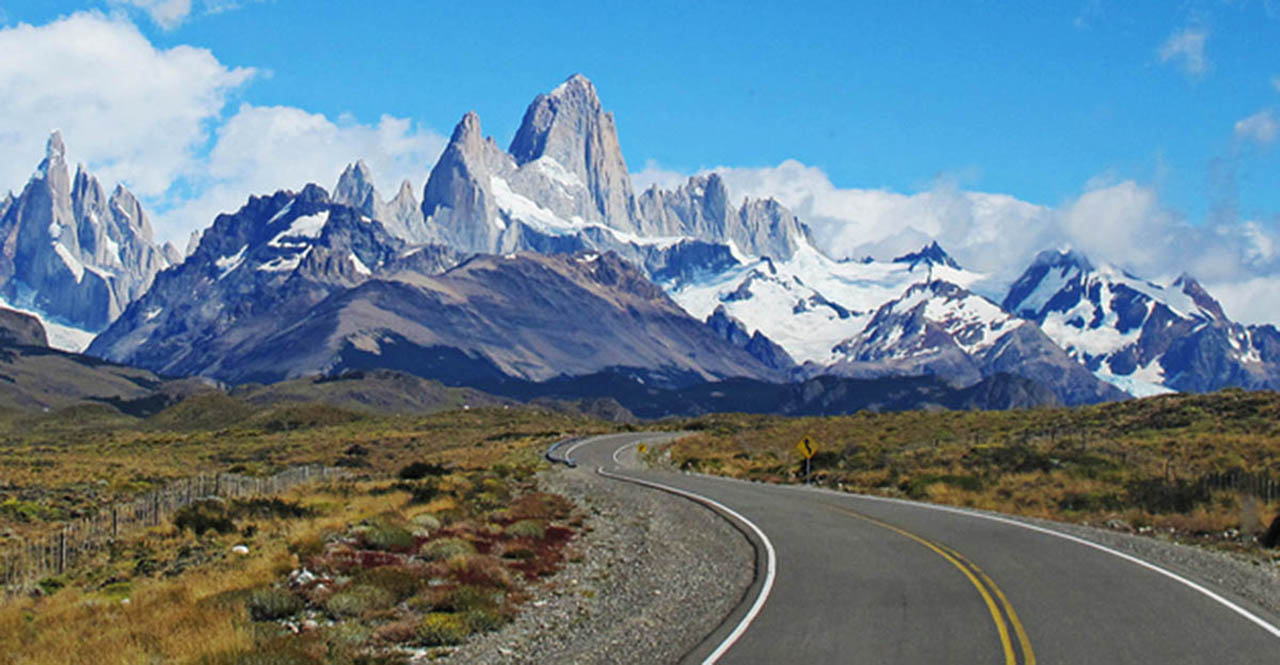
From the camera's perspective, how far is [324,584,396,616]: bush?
66.0ft

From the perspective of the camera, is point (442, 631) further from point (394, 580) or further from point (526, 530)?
point (526, 530)

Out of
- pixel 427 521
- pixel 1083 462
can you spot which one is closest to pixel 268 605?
pixel 427 521

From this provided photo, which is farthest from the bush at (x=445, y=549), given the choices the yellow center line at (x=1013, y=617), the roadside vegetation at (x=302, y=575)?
the yellow center line at (x=1013, y=617)

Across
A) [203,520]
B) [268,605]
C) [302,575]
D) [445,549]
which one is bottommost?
[203,520]

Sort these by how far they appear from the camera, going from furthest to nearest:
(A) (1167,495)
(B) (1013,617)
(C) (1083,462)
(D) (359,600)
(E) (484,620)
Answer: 1. (C) (1083,462)
2. (A) (1167,495)
3. (D) (359,600)
4. (E) (484,620)
5. (B) (1013,617)

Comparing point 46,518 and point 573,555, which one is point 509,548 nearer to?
point 573,555

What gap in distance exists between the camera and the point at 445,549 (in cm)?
2577

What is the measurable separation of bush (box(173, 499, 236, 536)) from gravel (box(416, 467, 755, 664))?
10183mm

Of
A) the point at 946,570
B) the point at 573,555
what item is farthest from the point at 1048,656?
the point at 573,555

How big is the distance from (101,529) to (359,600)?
69.7ft

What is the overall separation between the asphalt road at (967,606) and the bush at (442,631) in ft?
12.5

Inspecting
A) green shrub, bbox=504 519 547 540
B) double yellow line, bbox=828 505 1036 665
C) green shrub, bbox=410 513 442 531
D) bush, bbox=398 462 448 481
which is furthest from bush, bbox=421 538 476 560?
bush, bbox=398 462 448 481

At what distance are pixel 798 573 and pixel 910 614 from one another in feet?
14.9

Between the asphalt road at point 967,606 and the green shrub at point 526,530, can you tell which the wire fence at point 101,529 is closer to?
the green shrub at point 526,530
